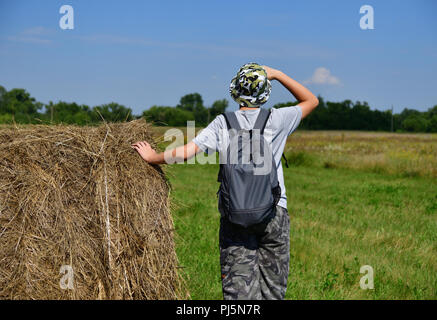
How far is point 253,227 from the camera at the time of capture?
128 inches

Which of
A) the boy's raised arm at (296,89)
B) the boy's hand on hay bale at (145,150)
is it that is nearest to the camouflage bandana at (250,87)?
the boy's raised arm at (296,89)

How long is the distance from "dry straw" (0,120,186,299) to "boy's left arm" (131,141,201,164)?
9 cm

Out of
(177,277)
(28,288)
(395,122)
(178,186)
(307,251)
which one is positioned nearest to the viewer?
(28,288)

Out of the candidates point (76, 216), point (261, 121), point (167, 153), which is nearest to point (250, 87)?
point (261, 121)

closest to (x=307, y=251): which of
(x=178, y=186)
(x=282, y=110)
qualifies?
(x=282, y=110)

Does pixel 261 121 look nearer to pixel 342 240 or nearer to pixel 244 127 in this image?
pixel 244 127

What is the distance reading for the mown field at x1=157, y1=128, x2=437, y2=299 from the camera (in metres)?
5.37

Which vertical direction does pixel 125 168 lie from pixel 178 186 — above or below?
above

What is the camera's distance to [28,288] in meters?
3.77

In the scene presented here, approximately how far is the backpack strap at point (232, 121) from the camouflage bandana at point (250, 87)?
0.50 feet

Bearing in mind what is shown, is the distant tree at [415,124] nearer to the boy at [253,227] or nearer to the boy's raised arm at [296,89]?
the boy's raised arm at [296,89]

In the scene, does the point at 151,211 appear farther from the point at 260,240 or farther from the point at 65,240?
the point at 260,240

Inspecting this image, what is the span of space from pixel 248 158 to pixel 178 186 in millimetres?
10558

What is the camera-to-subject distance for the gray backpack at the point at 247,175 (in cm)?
318
